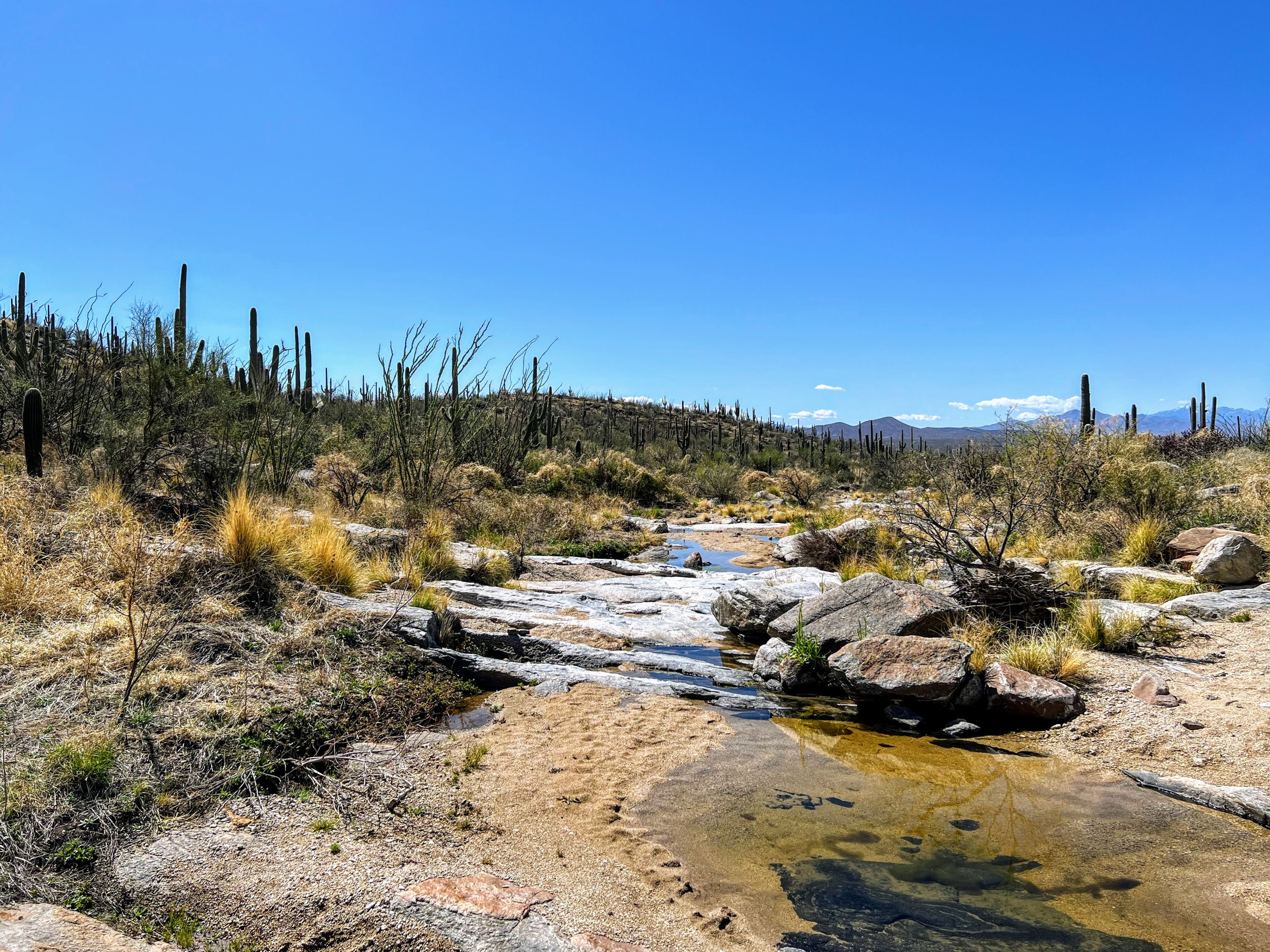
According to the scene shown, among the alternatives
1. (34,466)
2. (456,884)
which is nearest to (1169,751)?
(456,884)

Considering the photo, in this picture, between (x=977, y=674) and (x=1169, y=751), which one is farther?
(x=977, y=674)

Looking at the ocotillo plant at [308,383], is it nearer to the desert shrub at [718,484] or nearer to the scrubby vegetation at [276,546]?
the scrubby vegetation at [276,546]

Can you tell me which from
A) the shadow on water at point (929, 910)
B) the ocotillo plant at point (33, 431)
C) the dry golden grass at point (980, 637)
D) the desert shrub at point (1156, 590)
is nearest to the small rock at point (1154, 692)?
the dry golden grass at point (980, 637)

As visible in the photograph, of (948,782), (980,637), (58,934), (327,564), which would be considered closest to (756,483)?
(980,637)

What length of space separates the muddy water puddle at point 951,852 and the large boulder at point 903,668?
662mm

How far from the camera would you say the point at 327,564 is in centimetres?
819

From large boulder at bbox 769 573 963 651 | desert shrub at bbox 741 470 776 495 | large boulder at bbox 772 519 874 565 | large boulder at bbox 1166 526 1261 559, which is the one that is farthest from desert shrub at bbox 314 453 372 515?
desert shrub at bbox 741 470 776 495

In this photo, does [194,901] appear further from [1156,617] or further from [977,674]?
[1156,617]

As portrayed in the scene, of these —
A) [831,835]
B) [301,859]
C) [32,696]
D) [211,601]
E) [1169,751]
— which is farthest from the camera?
[211,601]

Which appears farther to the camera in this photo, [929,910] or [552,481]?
[552,481]

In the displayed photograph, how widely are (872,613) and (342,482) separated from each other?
448 inches

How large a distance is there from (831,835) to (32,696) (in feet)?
17.9

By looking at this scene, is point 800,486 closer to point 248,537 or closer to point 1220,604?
point 1220,604

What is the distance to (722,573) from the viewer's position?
14.3m
